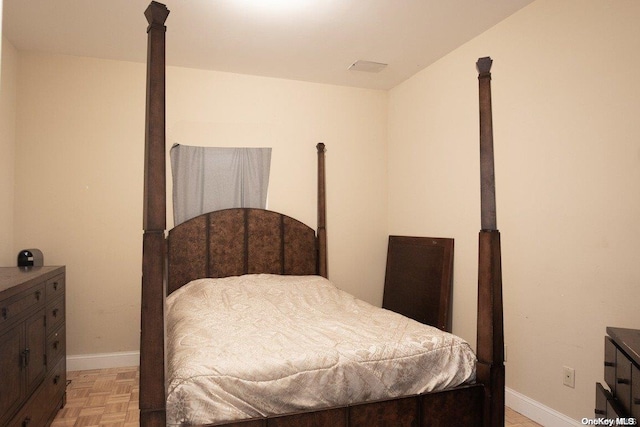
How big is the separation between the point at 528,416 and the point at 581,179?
153cm

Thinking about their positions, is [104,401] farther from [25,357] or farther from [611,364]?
[611,364]

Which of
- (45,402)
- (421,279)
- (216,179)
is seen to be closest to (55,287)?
(45,402)

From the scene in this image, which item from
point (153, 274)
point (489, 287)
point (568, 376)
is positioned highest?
point (153, 274)

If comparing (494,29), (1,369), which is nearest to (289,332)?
(1,369)

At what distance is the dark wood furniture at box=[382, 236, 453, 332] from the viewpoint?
3.52 m

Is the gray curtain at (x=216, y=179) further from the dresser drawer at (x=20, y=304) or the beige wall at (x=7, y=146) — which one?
the dresser drawer at (x=20, y=304)

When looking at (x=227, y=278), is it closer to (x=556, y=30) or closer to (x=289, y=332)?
(x=289, y=332)

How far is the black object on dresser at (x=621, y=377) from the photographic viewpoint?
1409 millimetres

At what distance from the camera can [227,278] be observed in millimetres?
3514

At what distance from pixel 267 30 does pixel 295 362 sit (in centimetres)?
237

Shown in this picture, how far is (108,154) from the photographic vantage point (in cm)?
370

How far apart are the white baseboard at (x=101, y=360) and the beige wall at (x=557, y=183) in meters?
2.77

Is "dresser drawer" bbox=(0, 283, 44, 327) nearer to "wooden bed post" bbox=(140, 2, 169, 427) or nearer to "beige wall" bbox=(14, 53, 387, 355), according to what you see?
"wooden bed post" bbox=(140, 2, 169, 427)

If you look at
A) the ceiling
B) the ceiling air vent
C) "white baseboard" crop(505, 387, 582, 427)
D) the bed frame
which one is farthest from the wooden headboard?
Result: "white baseboard" crop(505, 387, 582, 427)
